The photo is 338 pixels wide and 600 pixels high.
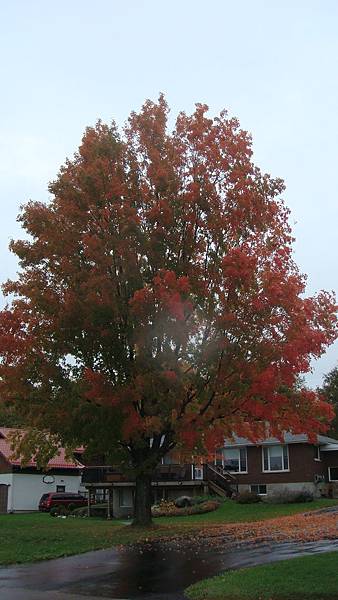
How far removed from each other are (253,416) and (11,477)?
3180 centimetres

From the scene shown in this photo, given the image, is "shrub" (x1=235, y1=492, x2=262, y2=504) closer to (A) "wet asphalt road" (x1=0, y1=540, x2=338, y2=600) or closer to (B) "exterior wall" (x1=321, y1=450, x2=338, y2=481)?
(B) "exterior wall" (x1=321, y1=450, x2=338, y2=481)

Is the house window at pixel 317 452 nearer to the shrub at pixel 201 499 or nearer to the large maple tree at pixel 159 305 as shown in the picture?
the shrub at pixel 201 499

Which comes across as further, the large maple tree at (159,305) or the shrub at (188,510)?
the shrub at (188,510)

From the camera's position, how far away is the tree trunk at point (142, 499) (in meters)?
25.4

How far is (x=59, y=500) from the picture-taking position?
156 feet

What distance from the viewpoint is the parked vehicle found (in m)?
47.4

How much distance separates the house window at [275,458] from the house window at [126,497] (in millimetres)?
8684

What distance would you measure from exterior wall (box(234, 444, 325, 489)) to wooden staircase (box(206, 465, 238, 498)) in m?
1.13

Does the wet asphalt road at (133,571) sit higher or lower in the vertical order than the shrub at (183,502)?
lower

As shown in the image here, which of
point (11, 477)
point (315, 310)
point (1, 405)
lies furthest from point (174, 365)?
point (11, 477)

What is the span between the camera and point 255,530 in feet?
76.0

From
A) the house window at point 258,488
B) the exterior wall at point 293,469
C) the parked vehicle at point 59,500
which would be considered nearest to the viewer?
the exterior wall at point 293,469

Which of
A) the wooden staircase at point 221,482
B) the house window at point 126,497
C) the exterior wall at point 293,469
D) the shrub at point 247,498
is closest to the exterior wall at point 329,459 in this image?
the exterior wall at point 293,469

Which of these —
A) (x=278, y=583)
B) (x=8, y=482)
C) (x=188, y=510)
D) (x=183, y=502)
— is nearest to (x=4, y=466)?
(x=8, y=482)
